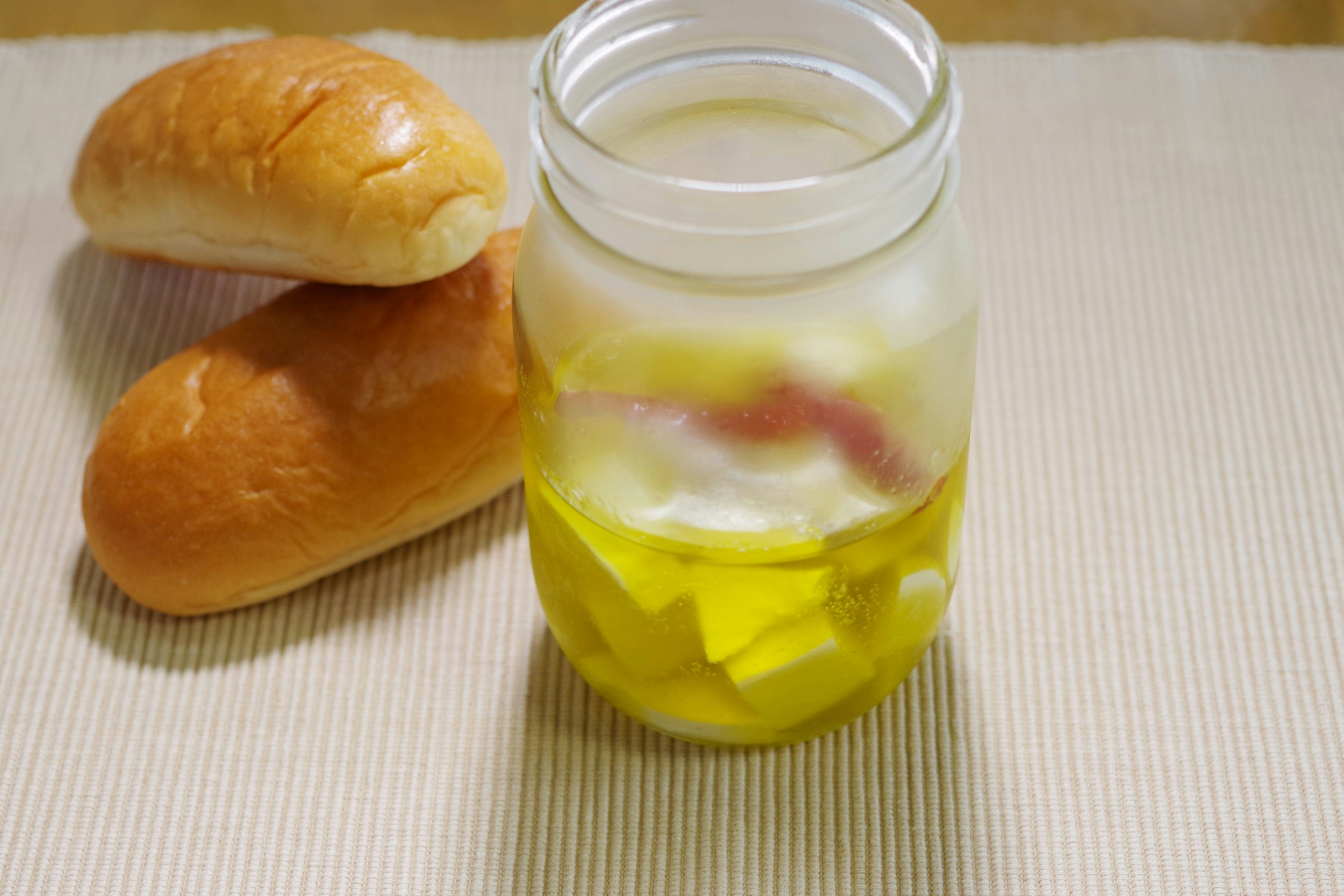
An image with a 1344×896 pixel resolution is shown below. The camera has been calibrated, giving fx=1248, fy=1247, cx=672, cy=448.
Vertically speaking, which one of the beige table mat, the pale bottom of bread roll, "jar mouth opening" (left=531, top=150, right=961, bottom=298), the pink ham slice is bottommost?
the beige table mat

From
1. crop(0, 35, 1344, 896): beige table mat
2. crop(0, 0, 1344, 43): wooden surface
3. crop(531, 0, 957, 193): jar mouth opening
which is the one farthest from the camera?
crop(0, 0, 1344, 43): wooden surface

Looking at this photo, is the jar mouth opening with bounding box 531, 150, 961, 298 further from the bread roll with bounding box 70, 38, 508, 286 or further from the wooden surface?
the wooden surface

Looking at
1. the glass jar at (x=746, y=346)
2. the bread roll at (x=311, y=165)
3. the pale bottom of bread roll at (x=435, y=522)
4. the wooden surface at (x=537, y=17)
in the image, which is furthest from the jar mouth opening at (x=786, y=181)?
the wooden surface at (x=537, y=17)

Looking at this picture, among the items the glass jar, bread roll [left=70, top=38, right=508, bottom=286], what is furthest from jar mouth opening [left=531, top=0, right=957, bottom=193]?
bread roll [left=70, top=38, right=508, bottom=286]

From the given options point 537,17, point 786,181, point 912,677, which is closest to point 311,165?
point 786,181

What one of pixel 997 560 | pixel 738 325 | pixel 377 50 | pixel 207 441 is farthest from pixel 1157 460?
pixel 377 50

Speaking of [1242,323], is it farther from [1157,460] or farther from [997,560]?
[997,560]

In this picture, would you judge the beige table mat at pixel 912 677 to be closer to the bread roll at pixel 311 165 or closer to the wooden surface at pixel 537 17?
the bread roll at pixel 311 165
